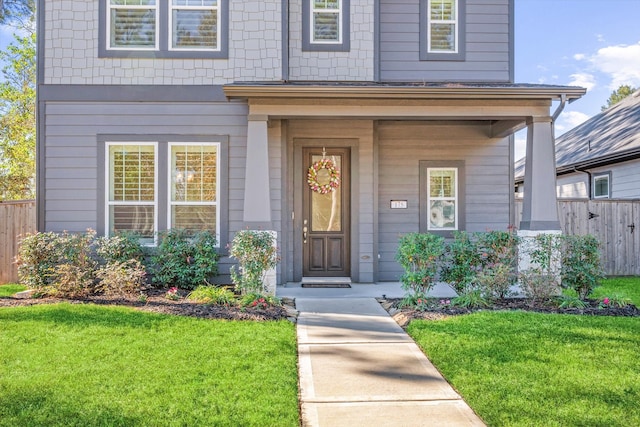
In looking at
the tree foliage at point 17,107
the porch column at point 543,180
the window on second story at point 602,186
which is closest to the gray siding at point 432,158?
the porch column at point 543,180

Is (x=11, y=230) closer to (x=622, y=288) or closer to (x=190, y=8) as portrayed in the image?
(x=190, y=8)

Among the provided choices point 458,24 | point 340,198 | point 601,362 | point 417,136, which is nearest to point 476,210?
point 417,136

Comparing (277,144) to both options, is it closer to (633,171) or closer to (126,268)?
(126,268)

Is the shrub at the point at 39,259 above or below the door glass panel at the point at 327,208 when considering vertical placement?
below

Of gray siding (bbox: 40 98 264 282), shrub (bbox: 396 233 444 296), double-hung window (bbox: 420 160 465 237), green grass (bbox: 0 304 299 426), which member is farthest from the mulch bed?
double-hung window (bbox: 420 160 465 237)

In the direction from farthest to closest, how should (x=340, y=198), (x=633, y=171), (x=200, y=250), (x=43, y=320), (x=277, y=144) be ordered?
(x=633, y=171), (x=340, y=198), (x=277, y=144), (x=200, y=250), (x=43, y=320)

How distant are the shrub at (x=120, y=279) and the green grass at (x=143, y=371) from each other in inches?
47.2

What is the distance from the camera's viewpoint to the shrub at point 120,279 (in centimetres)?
648

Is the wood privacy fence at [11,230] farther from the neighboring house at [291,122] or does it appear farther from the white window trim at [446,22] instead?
the white window trim at [446,22]

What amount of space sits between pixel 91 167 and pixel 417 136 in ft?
18.3

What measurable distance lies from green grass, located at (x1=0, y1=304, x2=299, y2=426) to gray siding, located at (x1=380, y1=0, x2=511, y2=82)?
531 centimetres

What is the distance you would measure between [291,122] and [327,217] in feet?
5.85

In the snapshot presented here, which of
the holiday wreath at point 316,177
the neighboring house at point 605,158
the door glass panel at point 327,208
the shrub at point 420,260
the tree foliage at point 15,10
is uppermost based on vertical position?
the tree foliage at point 15,10

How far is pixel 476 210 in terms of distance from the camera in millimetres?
8289
